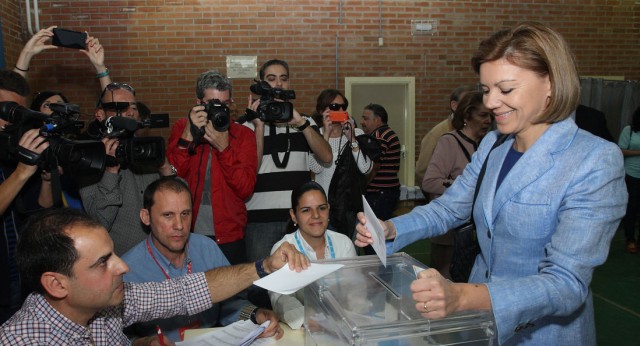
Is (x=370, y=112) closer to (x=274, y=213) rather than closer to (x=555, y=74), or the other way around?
(x=274, y=213)

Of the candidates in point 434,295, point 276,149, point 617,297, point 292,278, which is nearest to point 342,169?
point 276,149

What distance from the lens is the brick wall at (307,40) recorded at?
22.7 feet

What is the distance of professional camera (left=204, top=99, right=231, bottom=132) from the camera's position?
2947 mm

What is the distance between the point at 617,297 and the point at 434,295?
4.30m

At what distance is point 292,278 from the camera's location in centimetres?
146

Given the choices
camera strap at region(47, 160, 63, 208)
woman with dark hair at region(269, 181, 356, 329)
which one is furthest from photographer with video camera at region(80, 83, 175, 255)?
woman with dark hair at region(269, 181, 356, 329)

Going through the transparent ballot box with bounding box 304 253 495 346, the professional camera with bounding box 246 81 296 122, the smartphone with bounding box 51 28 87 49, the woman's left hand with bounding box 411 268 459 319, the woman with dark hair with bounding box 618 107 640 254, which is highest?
the smartphone with bounding box 51 28 87 49

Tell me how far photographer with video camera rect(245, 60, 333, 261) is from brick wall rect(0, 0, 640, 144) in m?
3.98

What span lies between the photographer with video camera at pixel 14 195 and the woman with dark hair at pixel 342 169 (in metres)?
1.76

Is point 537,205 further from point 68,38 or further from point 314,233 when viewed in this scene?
point 68,38

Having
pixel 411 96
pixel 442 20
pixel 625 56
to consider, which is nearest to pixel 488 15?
pixel 442 20

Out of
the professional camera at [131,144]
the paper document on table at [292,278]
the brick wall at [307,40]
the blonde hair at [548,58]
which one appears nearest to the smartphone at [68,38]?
the professional camera at [131,144]

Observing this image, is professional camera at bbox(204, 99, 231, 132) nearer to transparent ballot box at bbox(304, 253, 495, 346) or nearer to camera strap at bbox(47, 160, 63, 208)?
camera strap at bbox(47, 160, 63, 208)

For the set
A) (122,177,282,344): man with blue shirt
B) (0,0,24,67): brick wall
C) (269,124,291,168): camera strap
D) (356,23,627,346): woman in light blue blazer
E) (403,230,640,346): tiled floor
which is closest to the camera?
(356,23,627,346): woman in light blue blazer
